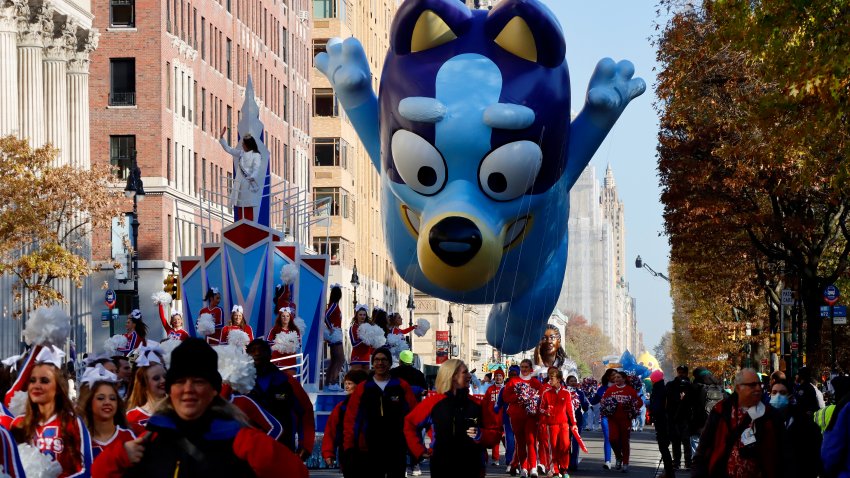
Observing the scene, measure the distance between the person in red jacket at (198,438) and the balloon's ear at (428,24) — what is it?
1084 cm

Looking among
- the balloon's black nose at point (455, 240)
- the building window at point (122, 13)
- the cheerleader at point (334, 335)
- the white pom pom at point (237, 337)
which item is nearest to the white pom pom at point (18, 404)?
the white pom pom at point (237, 337)

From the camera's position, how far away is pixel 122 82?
58281mm

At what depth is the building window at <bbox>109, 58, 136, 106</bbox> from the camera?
190ft

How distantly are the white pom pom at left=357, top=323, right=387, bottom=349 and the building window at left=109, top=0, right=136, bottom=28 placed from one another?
36.8m

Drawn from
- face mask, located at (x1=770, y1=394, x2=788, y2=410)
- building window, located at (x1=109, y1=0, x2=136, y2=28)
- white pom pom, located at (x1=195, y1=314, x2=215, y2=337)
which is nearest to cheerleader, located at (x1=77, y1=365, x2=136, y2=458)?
face mask, located at (x1=770, y1=394, x2=788, y2=410)

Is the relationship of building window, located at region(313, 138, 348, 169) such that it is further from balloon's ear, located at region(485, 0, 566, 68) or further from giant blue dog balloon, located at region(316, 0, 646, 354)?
balloon's ear, located at region(485, 0, 566, 68)

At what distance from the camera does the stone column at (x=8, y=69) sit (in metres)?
42.8

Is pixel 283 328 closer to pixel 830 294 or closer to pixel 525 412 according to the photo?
pixel 525 412

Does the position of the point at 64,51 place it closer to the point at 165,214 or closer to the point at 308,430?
the point at 165,214

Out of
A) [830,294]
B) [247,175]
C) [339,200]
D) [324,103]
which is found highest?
[324,103]

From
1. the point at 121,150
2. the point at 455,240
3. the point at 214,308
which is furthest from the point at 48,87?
the point at 455,240

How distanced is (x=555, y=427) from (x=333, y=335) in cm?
526

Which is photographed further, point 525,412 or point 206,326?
point 525,412

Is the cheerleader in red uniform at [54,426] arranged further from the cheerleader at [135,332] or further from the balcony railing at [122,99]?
the balcony railing at [122,99]
